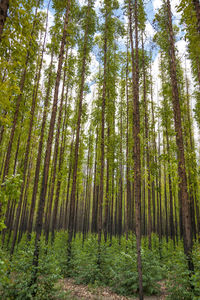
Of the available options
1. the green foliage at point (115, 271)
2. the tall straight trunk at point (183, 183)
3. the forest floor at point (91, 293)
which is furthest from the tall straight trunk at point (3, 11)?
the forest floor at point (91, 293)

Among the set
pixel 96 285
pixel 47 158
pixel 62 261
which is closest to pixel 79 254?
pixel 62 261

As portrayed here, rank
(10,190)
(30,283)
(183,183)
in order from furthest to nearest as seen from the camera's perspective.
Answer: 1. (183,183)
2. (30,283)
3. (10,190)

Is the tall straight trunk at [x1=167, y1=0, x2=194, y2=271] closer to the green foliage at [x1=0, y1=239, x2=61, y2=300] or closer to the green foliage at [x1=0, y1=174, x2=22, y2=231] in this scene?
the green foliage at [x1=0, y1=239, x2=61, y2=300]

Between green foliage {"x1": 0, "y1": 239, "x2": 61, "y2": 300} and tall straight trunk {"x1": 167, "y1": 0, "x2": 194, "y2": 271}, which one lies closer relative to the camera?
green foliage {"x1": 0, "y1": 239, "x2": 61, "y2": 300}

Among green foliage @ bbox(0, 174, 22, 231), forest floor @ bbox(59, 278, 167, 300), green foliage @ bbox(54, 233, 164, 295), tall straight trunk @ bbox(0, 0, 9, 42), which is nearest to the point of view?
green foliage @ bbox(0, 174, 22, 231)

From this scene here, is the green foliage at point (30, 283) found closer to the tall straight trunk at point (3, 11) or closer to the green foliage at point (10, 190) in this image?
the green foliage at point (10, 190)

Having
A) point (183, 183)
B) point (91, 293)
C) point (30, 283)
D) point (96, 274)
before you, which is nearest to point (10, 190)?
point (30, 283)

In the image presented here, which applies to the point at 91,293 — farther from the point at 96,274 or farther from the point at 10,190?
the point at 10,190

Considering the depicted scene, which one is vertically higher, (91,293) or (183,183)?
(183,183)

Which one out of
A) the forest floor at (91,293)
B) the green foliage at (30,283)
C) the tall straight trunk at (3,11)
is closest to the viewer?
the tall straight trunk at (3,11)

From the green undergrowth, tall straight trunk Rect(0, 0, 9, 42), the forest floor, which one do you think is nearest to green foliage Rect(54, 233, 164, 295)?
the green undergrowth

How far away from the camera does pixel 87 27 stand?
1135cm

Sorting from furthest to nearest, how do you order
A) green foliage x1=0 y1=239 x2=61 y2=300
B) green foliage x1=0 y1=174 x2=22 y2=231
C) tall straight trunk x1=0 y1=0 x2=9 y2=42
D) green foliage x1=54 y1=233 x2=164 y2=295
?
green foliage x1=54 y1=233 x2=164 y2=295 → green foliage x1=0 y1=239 x2=61 y2=300 → tall straight trunk x1=0 y1=0 x2=9 y2=42 → green foliage x1=0 y1=174 x2=22 y2=231

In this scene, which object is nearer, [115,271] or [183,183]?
[183,183]
